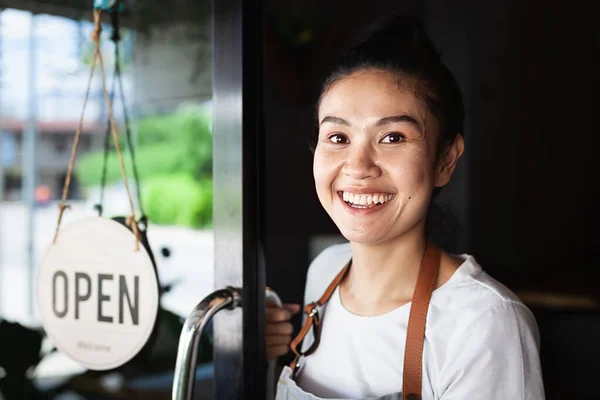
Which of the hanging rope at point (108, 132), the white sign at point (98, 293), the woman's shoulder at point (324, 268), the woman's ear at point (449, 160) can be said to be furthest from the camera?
the hanging rope at point (108, 132)

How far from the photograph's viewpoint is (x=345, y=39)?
3.10 feet

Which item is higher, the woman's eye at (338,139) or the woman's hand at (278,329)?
the woman's eye at (338,139)

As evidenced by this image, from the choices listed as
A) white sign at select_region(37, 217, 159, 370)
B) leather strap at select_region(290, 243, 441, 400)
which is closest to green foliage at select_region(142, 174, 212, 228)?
white sign at select_region(37, 217, 159, 370)

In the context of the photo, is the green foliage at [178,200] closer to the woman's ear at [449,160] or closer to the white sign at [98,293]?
the white sign at [98,293]

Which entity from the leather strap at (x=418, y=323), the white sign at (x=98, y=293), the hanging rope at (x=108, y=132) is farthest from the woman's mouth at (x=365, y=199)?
the hanging rope at (x=108, y=132)

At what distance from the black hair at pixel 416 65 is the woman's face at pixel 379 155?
0.05 feet

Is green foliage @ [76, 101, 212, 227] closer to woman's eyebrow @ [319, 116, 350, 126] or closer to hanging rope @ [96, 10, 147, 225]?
hanging rope @ [96, 10, 147, 225]

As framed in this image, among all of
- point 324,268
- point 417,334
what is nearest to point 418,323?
point 417,334

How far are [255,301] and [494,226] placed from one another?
42 cm

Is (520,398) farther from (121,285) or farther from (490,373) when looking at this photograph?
(121,285)

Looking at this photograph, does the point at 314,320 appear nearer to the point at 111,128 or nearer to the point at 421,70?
Answer: the point at 421,70

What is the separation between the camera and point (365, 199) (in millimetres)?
866

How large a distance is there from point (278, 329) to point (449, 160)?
1.39 ft

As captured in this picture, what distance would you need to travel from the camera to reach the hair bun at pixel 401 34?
2.85 ft
